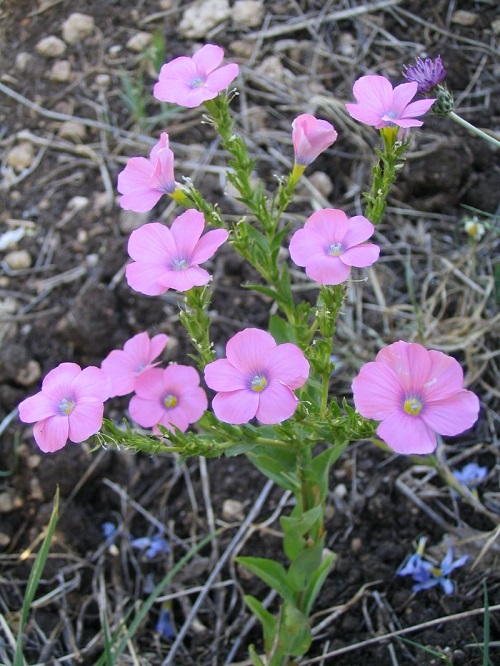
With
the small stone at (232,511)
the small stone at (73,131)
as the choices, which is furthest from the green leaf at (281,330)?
the small stone at (73,131)

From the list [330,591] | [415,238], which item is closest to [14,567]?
[330,591]

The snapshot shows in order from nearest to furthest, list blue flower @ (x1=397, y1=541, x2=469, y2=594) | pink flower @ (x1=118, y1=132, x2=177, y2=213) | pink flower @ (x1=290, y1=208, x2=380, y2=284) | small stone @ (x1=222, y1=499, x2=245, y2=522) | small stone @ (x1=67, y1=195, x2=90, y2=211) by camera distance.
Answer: pink flower @ (x1=290, y1=208, x2=380, y2=284)
pink flower @ (x1=118, y1=132, x2=177, y2=213)
blue flower @ (x1=397, y1=541, x2=469, y2=594)
small stone @ (x1=222, y1=499, x2=245, y2=522)
small stone @ (x1=67, y1=195, x2=90, y2=211)

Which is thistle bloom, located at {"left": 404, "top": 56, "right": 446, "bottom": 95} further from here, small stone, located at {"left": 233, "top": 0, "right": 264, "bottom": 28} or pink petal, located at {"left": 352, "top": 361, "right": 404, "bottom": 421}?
small stone, located at {"left": 233, "top": 0, "right": 264, "bottom": 28}

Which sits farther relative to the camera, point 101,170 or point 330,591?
point 101,170

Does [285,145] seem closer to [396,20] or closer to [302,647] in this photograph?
[396,20]

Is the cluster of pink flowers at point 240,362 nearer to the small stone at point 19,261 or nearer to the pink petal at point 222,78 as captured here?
the pink petal at point 222,78

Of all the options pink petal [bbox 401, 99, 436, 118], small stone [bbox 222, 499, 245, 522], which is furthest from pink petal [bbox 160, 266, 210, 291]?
small stone [bbox 222, 499, 245, 522]
